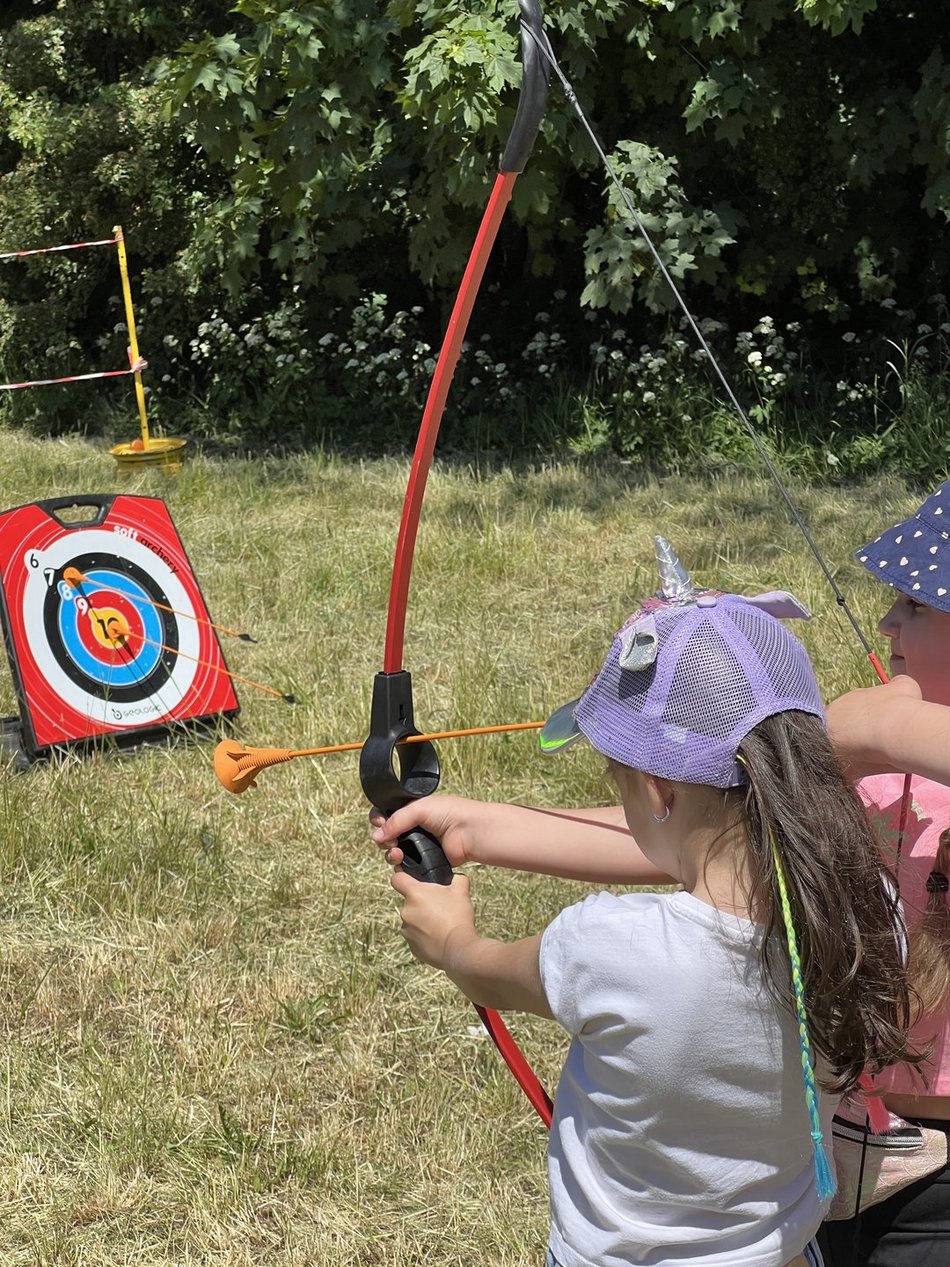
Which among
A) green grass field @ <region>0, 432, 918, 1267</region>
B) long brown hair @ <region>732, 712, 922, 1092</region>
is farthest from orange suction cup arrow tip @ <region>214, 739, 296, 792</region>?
green grass field @ <region>0, 432, 918, 1267</region>

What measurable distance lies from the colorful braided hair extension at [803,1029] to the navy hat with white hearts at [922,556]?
16.3 inches

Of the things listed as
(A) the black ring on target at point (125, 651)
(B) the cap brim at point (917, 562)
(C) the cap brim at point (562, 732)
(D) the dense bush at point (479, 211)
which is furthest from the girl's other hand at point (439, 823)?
(D) the dense bush at point (479, 211)

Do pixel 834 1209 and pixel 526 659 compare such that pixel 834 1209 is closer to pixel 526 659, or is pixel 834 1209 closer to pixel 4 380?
pixel 526 659

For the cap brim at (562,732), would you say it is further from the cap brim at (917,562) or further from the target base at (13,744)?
the target base at (13,744)

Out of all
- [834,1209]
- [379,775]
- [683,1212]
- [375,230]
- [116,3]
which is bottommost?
[834,1209]

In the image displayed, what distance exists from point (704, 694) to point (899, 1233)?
2.22 ft

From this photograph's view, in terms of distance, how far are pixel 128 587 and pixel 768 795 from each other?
3151mm

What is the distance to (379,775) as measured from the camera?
157 centimetres

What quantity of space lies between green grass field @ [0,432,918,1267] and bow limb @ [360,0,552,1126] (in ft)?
2.36

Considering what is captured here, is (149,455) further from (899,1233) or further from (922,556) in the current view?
(899,1233)

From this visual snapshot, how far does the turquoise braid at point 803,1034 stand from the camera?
1098mm

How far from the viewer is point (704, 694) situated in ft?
3.80

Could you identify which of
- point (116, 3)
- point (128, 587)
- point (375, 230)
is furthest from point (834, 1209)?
point (116, 3)

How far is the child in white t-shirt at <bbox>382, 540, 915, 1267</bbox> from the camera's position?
1139 millimetres
